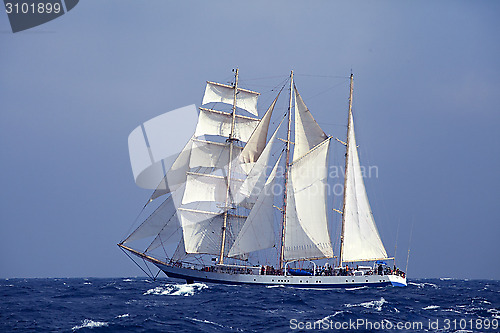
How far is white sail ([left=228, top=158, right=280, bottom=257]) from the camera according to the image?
62.5 metres

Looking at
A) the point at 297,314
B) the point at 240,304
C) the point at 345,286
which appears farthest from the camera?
the point at 345,286

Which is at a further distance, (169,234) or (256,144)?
(169,234)

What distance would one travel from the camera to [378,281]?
6088cm

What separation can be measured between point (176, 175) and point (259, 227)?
41.9ft

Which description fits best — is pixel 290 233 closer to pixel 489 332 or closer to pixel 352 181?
pixel 352 181

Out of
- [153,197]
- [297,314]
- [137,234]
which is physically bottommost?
[297,314]

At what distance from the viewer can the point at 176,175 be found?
223 ft

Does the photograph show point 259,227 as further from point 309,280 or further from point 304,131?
point 304,131

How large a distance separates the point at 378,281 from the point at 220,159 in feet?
79.4

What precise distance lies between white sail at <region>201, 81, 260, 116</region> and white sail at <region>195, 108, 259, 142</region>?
140 centimetres

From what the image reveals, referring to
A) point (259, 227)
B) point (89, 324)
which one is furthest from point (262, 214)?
point (89, 324)

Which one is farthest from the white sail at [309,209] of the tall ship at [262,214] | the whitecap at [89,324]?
the whitecap at [89,324]

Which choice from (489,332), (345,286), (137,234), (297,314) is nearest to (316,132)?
(345,286)

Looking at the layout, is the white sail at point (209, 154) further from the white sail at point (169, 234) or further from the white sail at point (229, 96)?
the white sail at point (169, 234)
